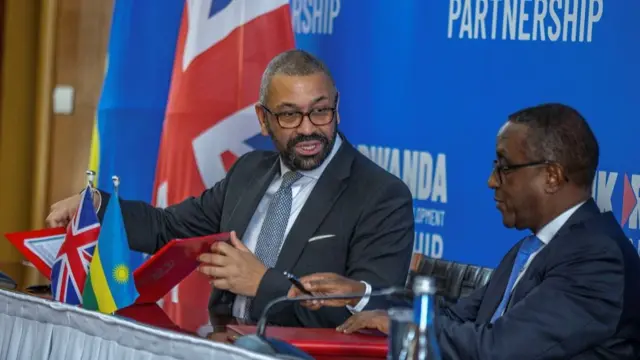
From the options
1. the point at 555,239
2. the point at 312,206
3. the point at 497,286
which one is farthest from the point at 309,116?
the point at 555,239

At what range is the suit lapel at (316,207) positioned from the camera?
3330 millimetres

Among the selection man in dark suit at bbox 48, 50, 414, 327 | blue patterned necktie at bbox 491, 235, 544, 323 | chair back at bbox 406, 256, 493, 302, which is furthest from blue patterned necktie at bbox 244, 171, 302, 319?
blue patterned necktie at bbox 491, 235, 544, 323

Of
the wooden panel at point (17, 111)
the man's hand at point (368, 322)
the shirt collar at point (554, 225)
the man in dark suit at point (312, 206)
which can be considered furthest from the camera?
the wooden panel at point (17, 111)

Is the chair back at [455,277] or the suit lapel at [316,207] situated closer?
the chair back at [455,277]

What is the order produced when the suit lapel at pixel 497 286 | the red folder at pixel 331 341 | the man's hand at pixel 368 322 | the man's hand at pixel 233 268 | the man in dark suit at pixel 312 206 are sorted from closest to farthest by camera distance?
the red folder at pixel 331 341 → the man's hand at pixel 368 322 → the suit lapel at pixel 497 286 → the man's hand at pixel 233 268 → the man in dark suit at pixel 312 206

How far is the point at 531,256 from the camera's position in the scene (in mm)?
2850

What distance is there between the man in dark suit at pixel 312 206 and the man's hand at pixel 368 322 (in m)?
0.38

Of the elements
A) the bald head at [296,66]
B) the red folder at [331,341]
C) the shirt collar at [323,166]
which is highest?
the bald head at [296,66]

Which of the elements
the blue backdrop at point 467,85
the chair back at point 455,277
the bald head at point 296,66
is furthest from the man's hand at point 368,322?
the blue backdrop at point 467,85

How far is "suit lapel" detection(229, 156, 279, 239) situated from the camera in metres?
3.48

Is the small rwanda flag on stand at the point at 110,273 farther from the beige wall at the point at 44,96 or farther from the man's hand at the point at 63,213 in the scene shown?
the beige wall at the point at 44,96

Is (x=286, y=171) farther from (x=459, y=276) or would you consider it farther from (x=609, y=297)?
(x=609, y=297)

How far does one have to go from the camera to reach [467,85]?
4.20m

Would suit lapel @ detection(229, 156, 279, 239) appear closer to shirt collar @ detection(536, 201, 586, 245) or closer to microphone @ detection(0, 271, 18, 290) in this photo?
microphone @ detection(0, 271, 18, 290)
